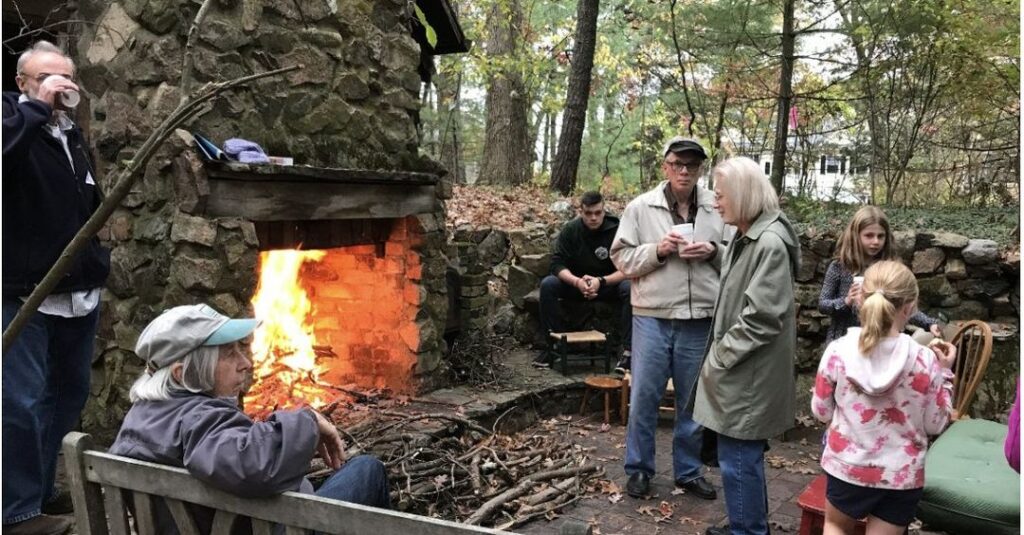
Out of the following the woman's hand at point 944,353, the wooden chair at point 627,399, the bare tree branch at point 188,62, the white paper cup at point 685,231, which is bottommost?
the wooden chair at point 627,399

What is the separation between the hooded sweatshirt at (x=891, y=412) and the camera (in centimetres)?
271

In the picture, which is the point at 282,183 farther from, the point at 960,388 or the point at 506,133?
the point at 506,133

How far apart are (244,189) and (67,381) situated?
5.10 ft

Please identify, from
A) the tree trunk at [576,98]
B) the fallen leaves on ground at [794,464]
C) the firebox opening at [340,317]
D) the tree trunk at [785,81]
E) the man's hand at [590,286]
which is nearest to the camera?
the fallen leaves on ground at [794,464]

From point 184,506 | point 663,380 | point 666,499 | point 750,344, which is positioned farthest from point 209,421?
point 666,499

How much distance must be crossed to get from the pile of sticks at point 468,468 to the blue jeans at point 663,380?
1.70 ft

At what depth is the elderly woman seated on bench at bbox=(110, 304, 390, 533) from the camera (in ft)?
6.40

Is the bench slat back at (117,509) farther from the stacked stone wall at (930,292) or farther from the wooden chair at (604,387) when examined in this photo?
the stacked stone wall at (930,292)

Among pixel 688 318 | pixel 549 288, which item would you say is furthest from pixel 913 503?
pixel 549 288

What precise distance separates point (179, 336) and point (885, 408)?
2425 millimetres

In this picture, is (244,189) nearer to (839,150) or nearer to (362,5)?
(362,5)

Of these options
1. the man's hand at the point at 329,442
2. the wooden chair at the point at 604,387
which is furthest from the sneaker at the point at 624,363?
the man's hand at the point at 329,442

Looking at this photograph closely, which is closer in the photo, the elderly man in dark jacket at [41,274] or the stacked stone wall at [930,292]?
the elderly man in dark jacket at [41,274]

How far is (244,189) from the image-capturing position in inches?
173
